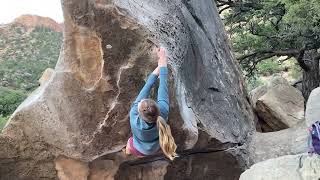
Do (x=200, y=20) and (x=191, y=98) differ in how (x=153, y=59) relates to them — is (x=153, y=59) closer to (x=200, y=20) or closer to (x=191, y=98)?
(x=191, y=98)

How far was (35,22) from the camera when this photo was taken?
137 ft

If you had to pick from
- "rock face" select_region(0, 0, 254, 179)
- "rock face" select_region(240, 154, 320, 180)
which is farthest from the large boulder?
"rock face" select_region(240, 154, 320, 180)

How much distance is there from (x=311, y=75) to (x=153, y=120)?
27.1 ft

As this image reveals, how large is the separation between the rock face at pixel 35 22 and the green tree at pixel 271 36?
93.7 ft

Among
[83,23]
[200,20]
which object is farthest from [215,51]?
[83,23]

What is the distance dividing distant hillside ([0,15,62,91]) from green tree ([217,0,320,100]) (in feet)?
50.6

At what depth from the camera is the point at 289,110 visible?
10.4 metres

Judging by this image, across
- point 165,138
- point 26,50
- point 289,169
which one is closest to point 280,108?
point 289,169

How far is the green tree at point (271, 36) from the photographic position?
38.5 ft

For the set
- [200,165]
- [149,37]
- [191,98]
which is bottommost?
[200,165]

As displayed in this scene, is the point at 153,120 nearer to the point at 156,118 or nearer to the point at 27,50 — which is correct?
the point at 156,118

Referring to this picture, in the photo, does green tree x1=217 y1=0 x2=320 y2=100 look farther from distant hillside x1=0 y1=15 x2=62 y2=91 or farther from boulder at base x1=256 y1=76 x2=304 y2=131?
distant hillside x1=0 y1=15 x2=62 y2=91

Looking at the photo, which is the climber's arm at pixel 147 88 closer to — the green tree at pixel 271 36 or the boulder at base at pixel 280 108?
the boulder at base at pixel 280 108

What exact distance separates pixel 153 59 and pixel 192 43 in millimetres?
1381
